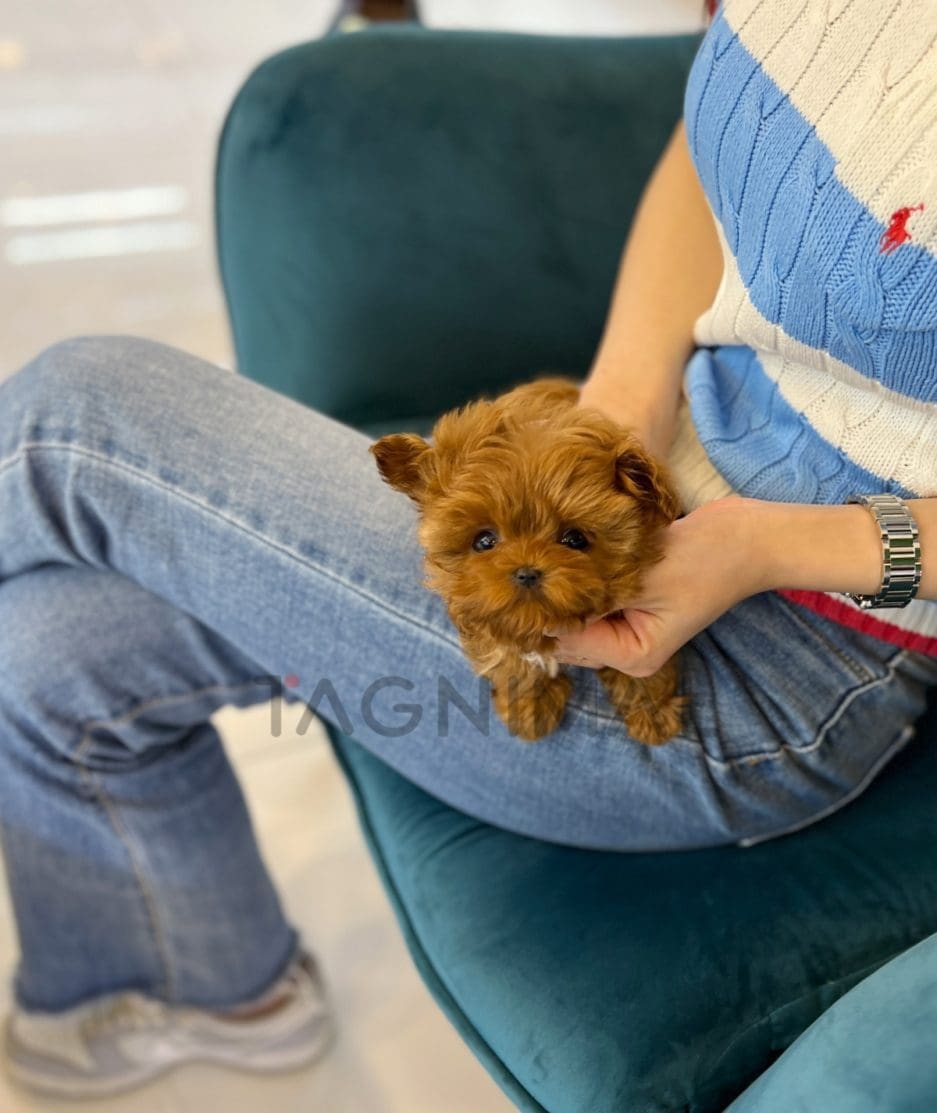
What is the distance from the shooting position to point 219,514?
37.0 inches

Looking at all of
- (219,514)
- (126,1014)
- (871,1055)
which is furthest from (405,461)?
(126,1014)

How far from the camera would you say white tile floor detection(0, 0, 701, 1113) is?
4.47ft

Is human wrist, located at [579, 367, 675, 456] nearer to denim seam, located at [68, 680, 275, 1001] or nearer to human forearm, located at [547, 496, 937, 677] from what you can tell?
human forearm, located at [547, 496, 937, 677]

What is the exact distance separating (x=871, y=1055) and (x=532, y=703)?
0.36 metres

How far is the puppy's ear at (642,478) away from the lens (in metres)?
0.78

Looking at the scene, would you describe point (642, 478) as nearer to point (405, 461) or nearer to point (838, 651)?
point (405, 461)

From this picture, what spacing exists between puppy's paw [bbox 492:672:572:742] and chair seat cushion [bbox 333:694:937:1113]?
158 millimetres

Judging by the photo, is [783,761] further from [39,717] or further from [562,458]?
[39,717]

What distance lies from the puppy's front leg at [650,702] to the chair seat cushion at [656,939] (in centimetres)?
15

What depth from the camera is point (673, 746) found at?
3.07 feet

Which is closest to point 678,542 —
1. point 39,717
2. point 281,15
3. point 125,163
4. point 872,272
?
point 872,272

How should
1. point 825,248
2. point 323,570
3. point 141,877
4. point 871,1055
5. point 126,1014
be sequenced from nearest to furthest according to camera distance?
1. point 871,1055
2. point 825,248
3. point 323,570
4. point 141,877
5. point 126,1014

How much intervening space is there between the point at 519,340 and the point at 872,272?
27.7 inches

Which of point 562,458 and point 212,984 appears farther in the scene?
point 212,984
